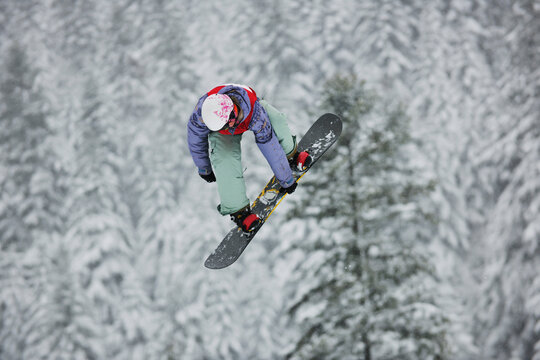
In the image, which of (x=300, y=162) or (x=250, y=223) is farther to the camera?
(x=300, y=162)

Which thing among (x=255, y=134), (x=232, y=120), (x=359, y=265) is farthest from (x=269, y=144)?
(x=359, y=265)

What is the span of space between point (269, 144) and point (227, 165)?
481 millimetres

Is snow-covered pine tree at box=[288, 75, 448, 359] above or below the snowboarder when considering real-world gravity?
below

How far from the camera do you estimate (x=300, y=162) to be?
6.03 m

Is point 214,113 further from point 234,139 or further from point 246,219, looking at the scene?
point 246,219

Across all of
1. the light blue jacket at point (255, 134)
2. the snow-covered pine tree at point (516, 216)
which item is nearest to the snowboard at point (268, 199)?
the light blue jacket at point (255, 134)

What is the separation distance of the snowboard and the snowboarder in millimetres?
445

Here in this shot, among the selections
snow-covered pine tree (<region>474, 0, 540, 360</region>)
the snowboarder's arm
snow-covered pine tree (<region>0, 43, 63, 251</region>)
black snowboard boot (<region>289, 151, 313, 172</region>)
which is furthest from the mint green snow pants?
snow-covered pine tree (<region>0, 43, 63, 251</region>)

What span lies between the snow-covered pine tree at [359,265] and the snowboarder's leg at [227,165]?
451 centimetres

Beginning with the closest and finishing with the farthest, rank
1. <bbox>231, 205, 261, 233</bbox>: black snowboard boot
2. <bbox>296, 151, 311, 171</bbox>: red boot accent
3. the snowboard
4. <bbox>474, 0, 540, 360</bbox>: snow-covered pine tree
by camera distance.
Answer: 1. <bbox>231, 205, 261, 233</bbox>: black snowboard boot
2. the snowboard
3. <bbox>296, 151, 311, 171</bbox>: red boot accent
4. <bbox>474, 0, 540, 360</bbox>: snow-covered pine tree

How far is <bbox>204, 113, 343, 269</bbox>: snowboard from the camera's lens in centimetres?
570

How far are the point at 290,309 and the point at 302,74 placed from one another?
52.6ft

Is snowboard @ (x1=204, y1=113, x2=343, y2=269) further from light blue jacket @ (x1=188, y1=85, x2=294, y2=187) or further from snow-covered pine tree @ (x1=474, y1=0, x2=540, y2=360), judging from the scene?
snow-covered pine tree @ (x1=474, y1=0, x2=540, y2=360)

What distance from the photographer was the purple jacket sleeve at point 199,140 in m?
4.94
